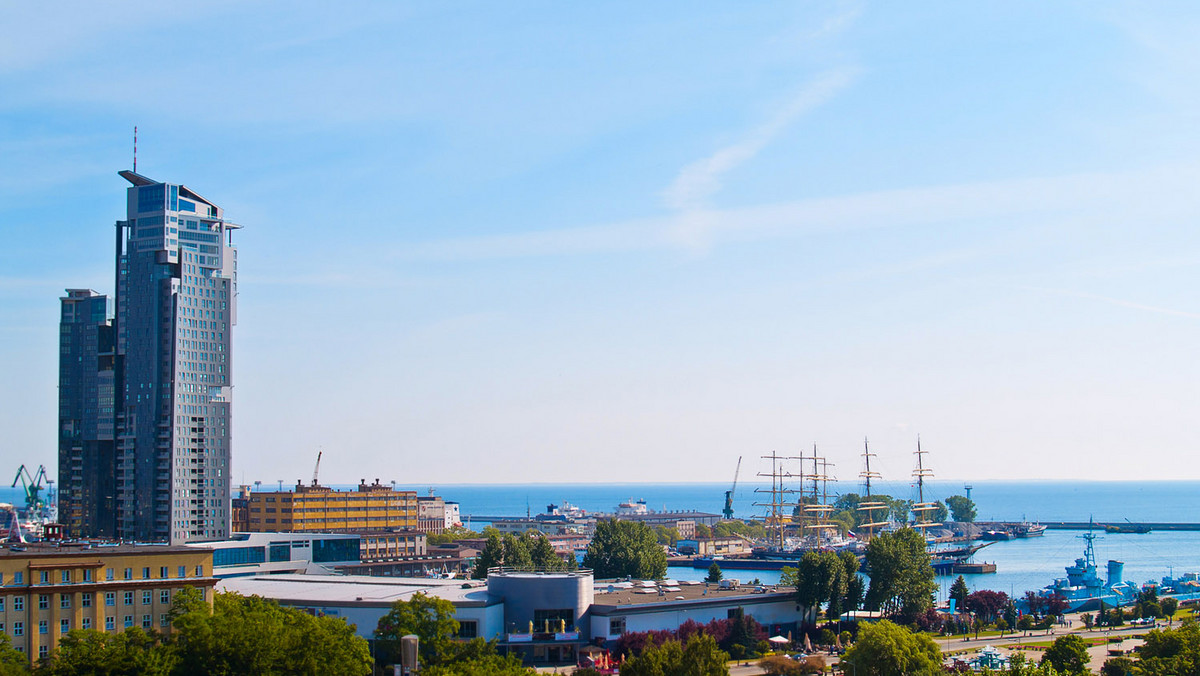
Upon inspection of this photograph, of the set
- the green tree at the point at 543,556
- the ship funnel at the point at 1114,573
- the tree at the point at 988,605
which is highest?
the green tree at the point at 543,556

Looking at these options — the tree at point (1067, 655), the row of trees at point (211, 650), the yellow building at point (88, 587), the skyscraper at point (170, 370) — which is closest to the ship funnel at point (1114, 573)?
the tree at point (1067, 655)

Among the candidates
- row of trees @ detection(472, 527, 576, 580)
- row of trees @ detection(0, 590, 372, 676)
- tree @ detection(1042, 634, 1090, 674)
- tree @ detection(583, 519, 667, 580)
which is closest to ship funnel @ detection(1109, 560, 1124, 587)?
tree @ detection(583, 519, 667, 580)

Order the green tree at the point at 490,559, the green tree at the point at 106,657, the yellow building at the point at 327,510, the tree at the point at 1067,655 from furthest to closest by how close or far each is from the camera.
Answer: the yellow building at the point at 327,510
the green tree at the point at 490,559
the tree at the point at 1067,655
the green tree at the point at 106,657

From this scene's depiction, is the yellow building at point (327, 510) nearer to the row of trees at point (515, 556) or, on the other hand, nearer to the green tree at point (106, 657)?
the row of trees at point (515, 556)

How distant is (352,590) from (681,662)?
36575 millimetres

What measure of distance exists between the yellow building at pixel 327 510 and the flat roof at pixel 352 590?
56347 millimetres

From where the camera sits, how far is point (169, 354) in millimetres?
129375

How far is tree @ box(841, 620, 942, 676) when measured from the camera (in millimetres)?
62875

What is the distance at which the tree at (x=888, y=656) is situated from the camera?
2475 inches

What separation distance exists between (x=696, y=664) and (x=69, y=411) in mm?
114468

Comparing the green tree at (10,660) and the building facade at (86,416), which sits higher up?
the building facade at (86,416)

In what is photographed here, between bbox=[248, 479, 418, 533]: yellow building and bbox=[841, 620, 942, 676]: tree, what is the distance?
94589 mm

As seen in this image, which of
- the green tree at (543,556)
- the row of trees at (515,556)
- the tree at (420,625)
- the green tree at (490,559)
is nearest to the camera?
the tree at (420,625)

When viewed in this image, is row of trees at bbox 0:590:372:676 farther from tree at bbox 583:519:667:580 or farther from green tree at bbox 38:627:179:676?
tree at bbox 583:519:667:580
